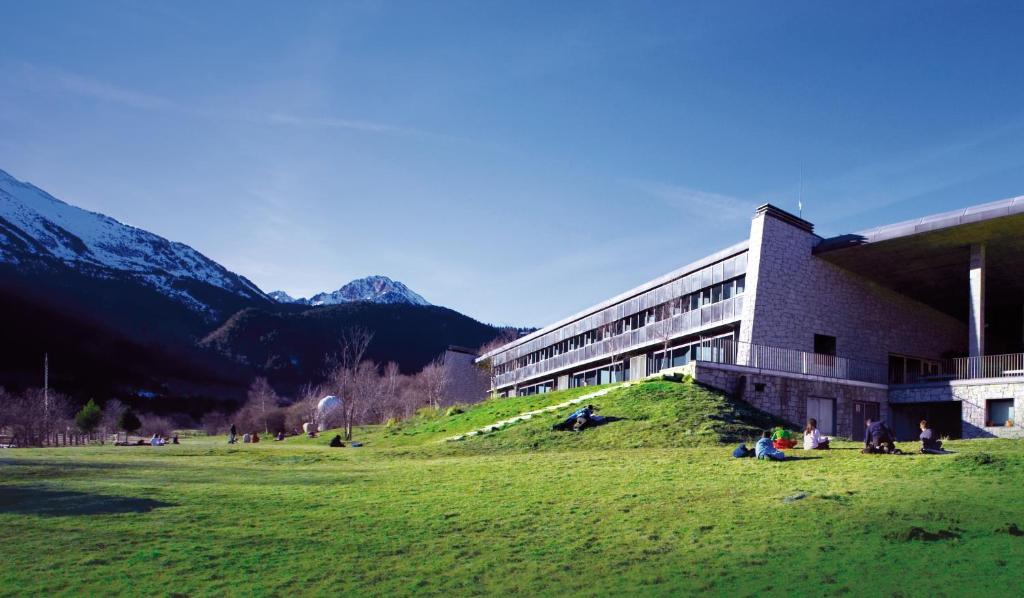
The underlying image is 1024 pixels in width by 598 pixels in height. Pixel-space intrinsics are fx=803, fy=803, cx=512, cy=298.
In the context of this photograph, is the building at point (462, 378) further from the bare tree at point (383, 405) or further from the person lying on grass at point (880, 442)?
the person lying on grass at point (880, 442)

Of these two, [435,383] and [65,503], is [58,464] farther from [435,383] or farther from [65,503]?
[435,383]

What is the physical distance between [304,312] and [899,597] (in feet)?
589

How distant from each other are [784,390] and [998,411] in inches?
A: 337

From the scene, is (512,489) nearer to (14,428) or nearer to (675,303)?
(675,303)

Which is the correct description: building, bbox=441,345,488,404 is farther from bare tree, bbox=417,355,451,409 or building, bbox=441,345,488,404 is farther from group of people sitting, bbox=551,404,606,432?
group of people sitting, bbox=551,404,606,432

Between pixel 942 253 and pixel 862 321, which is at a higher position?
pixel 942 253

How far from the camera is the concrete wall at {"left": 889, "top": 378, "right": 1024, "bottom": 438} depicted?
31594 mm

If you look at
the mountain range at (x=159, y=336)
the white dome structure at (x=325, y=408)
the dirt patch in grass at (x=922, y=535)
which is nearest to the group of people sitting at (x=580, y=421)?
the dirt patch in grass at (x=922, y=535)

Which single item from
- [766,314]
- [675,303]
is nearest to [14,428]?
[675,303]

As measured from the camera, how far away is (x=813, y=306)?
127 feet

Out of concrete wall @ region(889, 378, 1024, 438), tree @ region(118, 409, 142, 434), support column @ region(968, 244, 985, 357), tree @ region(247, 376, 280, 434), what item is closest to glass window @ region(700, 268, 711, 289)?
concrete wall @ region(889, 378, 1024, 438)

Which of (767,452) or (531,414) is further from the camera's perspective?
(531,414)

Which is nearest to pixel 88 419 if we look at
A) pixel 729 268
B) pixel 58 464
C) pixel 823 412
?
pixel 58 464

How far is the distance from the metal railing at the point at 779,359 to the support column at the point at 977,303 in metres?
4.72
